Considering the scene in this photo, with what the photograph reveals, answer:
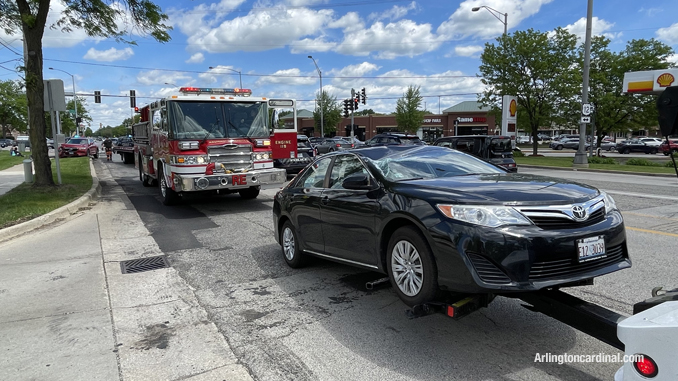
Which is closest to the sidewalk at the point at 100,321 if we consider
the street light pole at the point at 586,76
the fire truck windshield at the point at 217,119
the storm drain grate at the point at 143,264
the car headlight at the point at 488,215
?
the storm drain grate at the point at 143,264

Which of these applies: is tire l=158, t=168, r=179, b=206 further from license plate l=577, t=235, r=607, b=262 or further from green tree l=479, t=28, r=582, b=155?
green tree l=479, t=28, r=582, b=155

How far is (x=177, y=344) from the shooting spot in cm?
404

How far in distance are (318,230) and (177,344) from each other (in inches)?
80.4

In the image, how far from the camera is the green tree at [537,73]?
3278 centimetres

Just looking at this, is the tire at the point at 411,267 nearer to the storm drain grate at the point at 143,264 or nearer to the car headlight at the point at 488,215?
the car headlight at the point at 488,215

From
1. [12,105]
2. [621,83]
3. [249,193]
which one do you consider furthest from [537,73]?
[12,105]

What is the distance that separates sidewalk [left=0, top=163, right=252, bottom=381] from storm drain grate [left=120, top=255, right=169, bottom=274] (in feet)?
0.39

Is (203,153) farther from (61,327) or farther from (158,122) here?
(61,327)

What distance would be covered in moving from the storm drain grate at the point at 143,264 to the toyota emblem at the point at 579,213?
5.29 metres

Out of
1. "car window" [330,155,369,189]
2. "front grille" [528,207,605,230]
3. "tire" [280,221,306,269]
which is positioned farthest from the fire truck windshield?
"front grille" [528,207,605,230]

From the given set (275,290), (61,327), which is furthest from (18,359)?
(275,290)

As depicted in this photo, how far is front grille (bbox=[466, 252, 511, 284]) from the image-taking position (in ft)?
11.0

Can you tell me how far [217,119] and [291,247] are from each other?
596 centimetres

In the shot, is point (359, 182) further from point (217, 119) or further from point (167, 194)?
point (167, 194)
